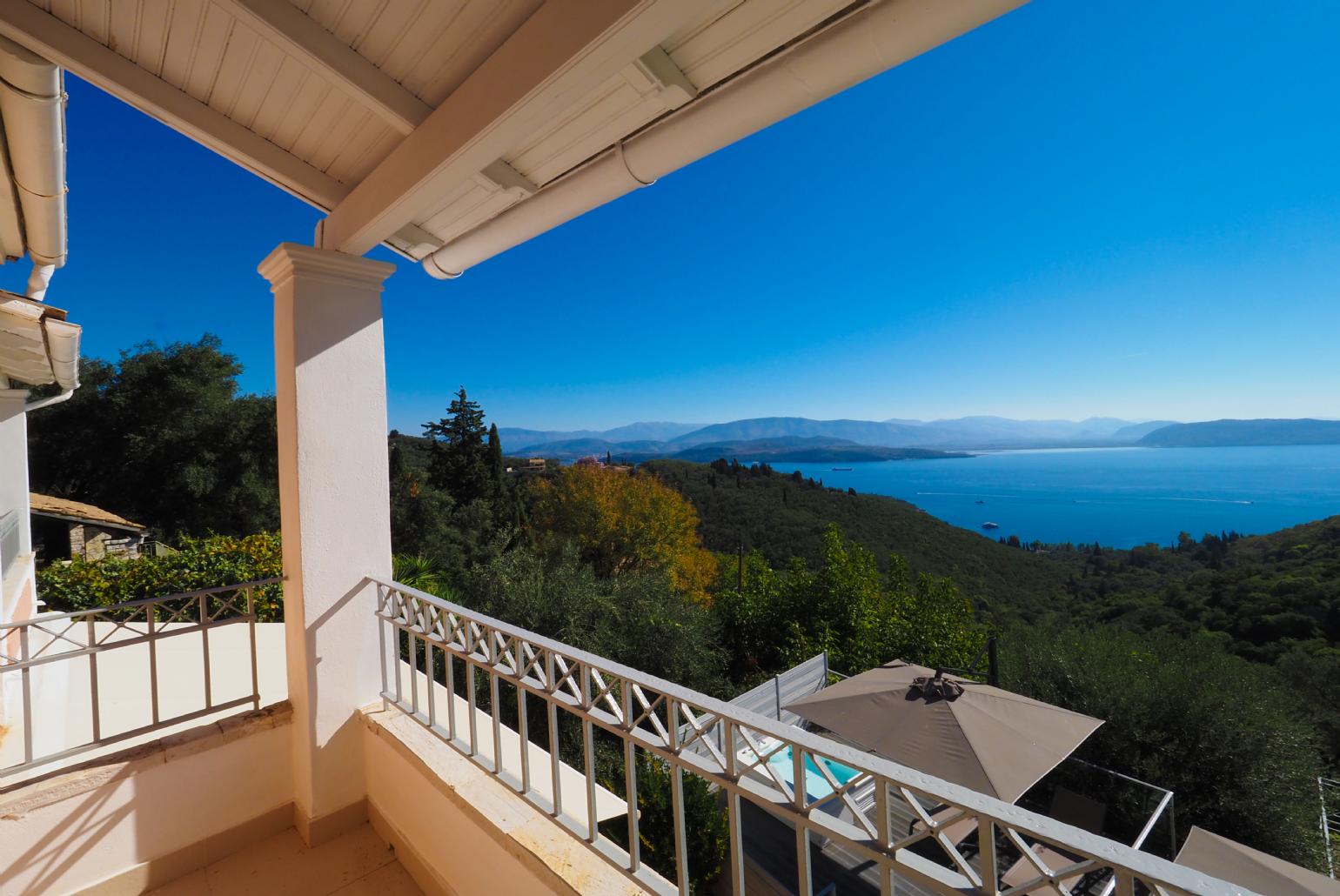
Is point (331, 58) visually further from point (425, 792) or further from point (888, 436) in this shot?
point (888, 436)

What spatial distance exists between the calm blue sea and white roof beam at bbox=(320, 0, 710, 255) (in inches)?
1549

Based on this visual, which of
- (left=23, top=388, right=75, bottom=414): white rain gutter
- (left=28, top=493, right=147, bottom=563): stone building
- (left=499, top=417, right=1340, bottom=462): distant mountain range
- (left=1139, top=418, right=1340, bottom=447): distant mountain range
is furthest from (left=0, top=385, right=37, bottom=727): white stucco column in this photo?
(left=1139, top=418, right=1340, bottom=447): distant mountain range

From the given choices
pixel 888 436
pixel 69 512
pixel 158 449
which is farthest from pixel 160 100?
pixel 888 436

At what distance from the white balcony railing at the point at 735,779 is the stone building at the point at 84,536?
41.8 feet

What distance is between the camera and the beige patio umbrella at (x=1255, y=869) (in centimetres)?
415

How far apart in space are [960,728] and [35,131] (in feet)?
18.0

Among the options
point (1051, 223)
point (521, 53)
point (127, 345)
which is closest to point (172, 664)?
point (521, 53)

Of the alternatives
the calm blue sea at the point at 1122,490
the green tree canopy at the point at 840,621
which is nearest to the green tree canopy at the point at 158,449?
the green tree canopy at the point at 840,621

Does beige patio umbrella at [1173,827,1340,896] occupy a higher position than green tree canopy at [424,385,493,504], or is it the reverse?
green tree canopy at [424,385,493,504]

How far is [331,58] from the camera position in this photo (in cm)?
156

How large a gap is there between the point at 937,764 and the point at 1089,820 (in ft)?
11.6

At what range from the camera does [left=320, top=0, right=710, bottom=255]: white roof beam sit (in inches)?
42.9

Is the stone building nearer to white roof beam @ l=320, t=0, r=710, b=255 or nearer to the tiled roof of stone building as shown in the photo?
the tiled roof of stone building

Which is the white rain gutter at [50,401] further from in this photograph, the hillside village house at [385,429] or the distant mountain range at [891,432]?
the distant mountain range at [891,432]
